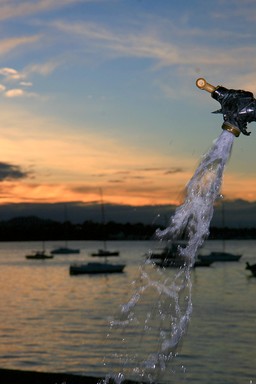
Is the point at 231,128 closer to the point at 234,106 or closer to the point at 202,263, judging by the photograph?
the point at 234,106

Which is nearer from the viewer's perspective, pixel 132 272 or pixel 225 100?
pixel 225 100

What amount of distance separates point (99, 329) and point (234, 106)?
4619 cm

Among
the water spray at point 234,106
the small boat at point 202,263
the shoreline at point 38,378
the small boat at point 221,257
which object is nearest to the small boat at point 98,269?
the small boat at point 202,263

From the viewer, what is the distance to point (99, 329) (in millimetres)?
51375

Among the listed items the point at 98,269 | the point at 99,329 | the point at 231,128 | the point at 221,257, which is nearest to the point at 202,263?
the point at 221,257

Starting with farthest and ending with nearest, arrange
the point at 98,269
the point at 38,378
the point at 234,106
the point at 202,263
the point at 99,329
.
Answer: the point at 202,263, the point at 98,269, the point at 99,329, the point at 38,378, the point at 234,106

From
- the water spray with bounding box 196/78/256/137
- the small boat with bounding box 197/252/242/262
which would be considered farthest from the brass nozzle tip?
the small boat with bounding box 197/252/242/262

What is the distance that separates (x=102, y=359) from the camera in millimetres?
36719

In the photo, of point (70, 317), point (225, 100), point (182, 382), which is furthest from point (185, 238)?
point (70, 317)

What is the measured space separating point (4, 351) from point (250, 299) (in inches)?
1719

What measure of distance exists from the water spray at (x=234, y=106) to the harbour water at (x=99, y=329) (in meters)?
1.17

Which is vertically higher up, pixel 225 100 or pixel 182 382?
pixel 225 100

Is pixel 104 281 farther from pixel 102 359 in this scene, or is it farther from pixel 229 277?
pixel 102 359

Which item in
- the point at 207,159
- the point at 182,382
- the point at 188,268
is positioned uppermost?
the point at 207,159
